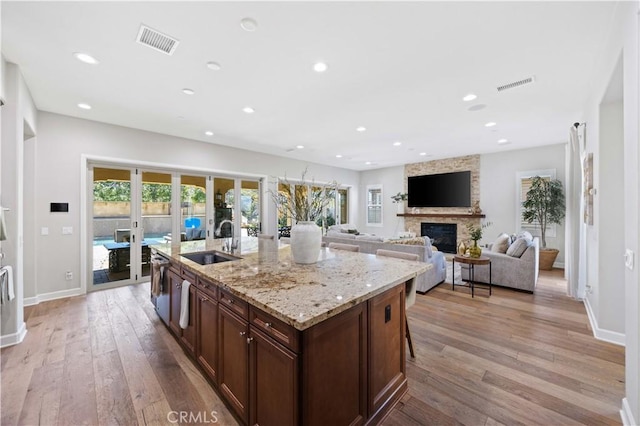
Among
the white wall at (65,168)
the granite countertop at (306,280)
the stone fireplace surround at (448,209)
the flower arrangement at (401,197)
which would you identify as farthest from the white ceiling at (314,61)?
the flower arrangement at (401,197)

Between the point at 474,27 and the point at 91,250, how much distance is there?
6.19m

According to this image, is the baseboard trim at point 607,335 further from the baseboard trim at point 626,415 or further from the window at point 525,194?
the window at point 525,194

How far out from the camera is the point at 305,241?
7.55 feet

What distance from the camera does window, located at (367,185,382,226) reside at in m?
9.71

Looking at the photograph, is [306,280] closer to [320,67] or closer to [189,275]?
[189,275]

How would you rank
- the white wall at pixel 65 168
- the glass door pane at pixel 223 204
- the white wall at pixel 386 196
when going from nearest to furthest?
the white wall at pixel 65 168 < the glass door pane at pixel 223 204 < the white wall at pixel 386 196

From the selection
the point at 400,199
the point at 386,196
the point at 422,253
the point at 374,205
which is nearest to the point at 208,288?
the point at 422,253

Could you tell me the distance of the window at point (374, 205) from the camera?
31.9 ft

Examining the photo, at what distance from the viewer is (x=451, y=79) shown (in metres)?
3.11

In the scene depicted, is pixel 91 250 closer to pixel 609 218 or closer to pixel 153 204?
pixel 153 204

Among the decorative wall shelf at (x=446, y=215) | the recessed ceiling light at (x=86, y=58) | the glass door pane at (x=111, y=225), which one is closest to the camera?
the recessed ceiling light at (x=86, y=58)

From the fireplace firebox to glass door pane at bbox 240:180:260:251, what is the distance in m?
5.20

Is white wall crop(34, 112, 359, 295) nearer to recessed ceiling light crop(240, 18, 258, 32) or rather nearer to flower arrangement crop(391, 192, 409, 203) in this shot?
recessed ceiling light crop(240, 18, 258, 32)

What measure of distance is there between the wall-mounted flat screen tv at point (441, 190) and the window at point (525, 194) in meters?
1.13
